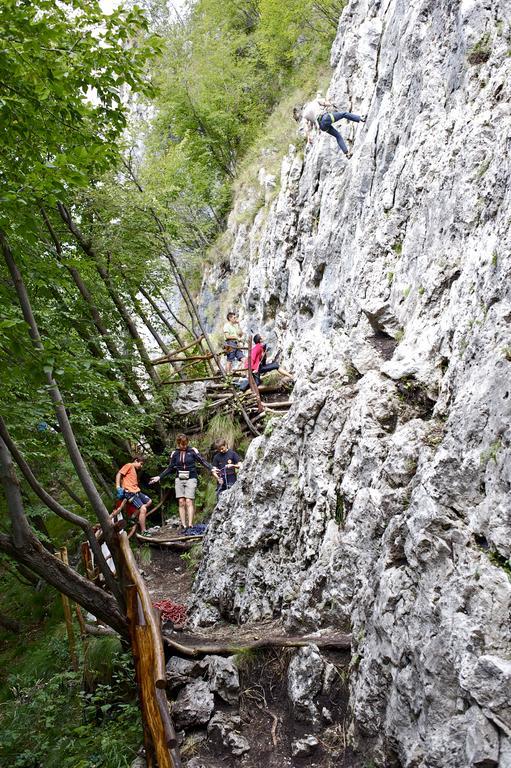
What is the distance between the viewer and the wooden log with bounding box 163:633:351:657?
456 centimetres

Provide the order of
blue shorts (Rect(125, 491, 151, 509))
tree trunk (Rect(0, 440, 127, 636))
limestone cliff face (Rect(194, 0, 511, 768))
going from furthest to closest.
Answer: blue shorts (Rect(125, 491, 151, 509)), tree trunk (Rect(0, 440, 127, 636)), limestone cliff face (Rect(194, 0, 511, 768))

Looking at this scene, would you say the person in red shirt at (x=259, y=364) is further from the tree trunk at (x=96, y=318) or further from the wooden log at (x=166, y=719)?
the wooden log at (x=166, y=719)

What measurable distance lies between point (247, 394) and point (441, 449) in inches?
356

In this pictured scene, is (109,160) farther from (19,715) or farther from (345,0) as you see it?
(345,0)

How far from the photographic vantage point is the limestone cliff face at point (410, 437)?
3160mm

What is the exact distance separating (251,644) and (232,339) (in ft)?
34.1

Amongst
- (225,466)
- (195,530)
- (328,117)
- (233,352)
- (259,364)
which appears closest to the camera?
(225,466)

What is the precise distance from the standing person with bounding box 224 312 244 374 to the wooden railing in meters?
9.26

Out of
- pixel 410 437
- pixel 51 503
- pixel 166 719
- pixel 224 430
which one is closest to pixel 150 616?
pixel 166 719

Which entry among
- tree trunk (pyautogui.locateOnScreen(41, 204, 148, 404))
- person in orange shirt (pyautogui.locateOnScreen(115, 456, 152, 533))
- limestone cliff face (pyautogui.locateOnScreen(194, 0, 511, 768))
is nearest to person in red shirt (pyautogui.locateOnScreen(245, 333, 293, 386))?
limestone cliff face (pyautogui.locateOnScreen(194, 0, 511, 768))

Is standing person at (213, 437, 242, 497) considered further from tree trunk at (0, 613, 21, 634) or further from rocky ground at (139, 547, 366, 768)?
tree trunk at (0, 613, 21, 634)

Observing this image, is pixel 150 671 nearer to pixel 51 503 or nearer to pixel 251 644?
pixel 251 644

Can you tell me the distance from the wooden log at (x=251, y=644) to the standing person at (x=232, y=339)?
9.29 m

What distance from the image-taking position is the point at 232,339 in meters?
14.8
